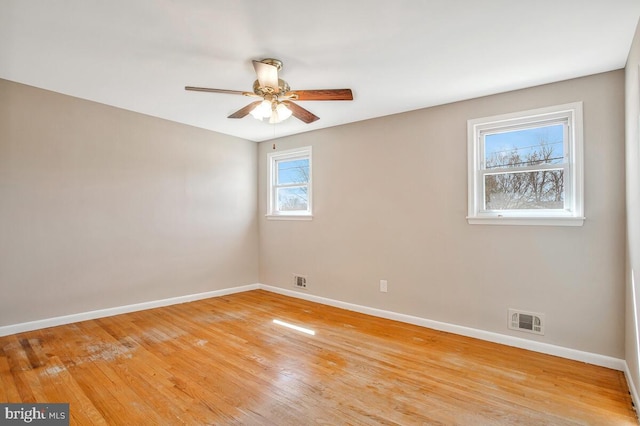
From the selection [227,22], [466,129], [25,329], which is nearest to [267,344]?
[25,329]

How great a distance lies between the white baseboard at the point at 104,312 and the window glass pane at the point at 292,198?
1.49 meters

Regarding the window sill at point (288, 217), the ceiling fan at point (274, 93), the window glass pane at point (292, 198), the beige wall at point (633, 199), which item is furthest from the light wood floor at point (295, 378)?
the ceiling fan at point (274, 93)

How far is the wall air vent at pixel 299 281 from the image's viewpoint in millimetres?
4633

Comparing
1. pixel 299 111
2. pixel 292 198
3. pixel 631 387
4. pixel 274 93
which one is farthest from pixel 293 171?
pixel 631 387

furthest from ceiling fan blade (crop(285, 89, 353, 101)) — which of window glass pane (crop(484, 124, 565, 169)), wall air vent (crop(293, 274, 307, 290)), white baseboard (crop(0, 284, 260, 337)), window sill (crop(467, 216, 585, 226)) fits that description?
white baseboard (crop(0, 284, 260, 337))

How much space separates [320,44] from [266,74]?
0.44 metres

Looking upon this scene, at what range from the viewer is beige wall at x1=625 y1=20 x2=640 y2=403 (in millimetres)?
1976

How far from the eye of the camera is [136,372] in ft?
7.86

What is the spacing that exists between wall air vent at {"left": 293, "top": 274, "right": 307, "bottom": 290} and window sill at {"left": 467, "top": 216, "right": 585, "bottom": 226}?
94.8 inches

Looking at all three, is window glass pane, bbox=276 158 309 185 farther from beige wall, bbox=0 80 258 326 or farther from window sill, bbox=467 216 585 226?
window sill, bbox=467 216 585 226

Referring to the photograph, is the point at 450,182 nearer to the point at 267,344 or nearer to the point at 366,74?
the point at 366,74

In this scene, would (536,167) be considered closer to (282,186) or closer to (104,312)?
(282,186)

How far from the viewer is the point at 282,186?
5.05m

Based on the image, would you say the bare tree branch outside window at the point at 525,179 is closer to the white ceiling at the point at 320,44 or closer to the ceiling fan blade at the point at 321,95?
the white ceiling at the point at 320,44
